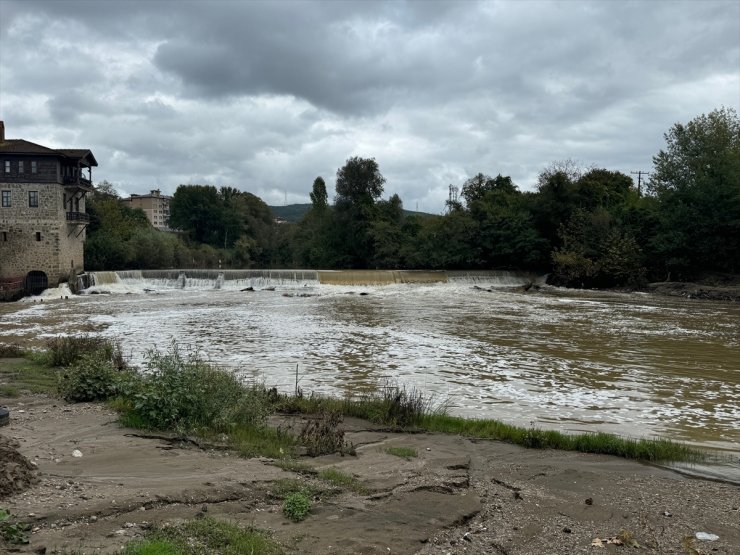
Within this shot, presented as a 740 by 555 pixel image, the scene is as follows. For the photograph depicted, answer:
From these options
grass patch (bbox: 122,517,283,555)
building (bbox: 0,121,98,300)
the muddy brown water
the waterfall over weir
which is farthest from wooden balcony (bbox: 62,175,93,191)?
grass patch (bbox: 122,517,283,555)

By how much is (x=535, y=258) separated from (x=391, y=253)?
1314 cm

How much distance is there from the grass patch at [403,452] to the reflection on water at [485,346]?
290 centimetres

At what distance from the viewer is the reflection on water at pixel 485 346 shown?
1035 centimetres

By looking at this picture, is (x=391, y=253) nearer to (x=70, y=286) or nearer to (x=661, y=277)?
(x=661, y=277)

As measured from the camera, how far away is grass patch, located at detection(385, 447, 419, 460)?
697 cm

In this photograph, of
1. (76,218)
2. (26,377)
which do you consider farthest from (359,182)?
(26,377)

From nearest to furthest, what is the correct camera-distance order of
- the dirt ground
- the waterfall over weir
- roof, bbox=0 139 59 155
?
the dirt ground → roof, bbox=0 139 59 155 → the waterfall over weir

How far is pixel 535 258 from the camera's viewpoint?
4656 centimetres

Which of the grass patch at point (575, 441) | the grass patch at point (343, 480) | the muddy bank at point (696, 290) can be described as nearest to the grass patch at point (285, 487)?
the grass patch at point (343, 480)

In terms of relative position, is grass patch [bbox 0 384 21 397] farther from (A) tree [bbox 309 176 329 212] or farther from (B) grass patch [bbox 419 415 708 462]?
(A) tree [bbox 309 176 329 212]

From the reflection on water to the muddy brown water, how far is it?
50 millimetres

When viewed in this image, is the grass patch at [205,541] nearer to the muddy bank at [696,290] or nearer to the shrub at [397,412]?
the shrub at [397,412]

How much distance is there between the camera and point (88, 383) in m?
8.99

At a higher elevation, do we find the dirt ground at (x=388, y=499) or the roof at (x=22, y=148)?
the roof at (x=22, y=148)
